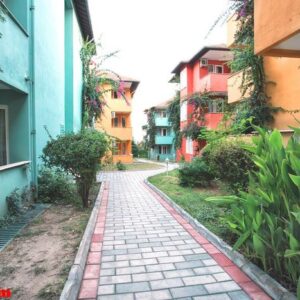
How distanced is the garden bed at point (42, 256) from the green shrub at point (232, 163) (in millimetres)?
3213

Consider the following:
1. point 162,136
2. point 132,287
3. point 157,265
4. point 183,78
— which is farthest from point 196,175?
point 162,136

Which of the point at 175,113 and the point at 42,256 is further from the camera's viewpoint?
the point at 175,113

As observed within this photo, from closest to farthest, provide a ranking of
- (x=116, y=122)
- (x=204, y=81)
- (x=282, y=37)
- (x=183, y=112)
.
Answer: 1. (x=282, y=37)
2. (x=204, y=81)
3. (x=183, y=112)
4. (x=116, y=122)

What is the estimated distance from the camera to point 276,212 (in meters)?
3.74

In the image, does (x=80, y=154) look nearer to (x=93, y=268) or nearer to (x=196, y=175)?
(x=93, y=268)

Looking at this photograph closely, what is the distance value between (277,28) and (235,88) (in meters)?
9.48

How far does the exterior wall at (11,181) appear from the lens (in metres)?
6.26

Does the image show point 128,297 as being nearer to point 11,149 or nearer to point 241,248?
point 241,248

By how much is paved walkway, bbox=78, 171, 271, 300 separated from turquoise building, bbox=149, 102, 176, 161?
35.5 m

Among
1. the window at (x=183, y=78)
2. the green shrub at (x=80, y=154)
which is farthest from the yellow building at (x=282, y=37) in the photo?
the window at (x=183, y=78)

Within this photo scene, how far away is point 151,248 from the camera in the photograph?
5004 millimetres

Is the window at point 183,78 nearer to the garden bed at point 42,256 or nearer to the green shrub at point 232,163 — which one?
the green shrub at point 232,163

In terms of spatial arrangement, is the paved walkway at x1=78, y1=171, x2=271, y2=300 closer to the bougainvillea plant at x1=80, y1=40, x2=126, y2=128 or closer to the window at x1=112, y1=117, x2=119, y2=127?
the bougainvillea plant at x1=80, y1=40, x2=126, y2=128

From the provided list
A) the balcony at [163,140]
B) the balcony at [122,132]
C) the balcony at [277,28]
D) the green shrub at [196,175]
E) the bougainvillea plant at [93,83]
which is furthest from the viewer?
the balcony at [163,140]
